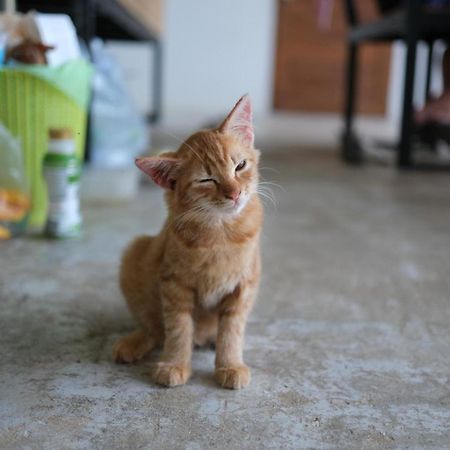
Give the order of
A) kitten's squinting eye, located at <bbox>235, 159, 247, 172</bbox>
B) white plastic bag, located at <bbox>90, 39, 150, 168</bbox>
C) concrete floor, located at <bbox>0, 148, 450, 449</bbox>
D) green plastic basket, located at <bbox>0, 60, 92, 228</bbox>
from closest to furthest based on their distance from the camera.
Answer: concrete floor, located at <bbox>0, 148, 450, 449</bbox>
kitten's squinting eye, located at <bbox>235, 159, 247, 172</bbox>
green plastic basket, located at <bbox>0, 60, 92, 228</bbox>
white plastic bag, located at <bbox>90, 39, 150, 168</bbox>

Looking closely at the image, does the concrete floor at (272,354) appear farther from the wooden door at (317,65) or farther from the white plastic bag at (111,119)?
the wooden door at (317,65)

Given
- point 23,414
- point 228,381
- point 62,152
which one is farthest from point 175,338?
point 62,152

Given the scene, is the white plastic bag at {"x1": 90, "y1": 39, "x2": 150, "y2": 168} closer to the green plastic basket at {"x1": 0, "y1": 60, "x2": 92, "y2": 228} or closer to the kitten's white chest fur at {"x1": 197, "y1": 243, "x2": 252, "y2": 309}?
the green plastic basket at {"x1": 0, "y1": 60, "x2": 92, "y2": 228}

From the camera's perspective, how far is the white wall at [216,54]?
635 cm

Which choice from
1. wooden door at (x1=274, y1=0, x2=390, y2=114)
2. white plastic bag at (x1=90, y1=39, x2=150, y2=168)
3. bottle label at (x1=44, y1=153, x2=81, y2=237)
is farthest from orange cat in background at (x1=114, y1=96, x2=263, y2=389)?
wooden door at (x1=274, y1=0, x2=390, y2=114)

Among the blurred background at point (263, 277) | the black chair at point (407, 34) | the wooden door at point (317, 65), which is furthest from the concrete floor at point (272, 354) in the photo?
the wooden door at point (317, 65)

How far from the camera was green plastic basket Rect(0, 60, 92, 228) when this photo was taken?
5.60 ft

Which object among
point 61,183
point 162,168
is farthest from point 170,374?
point 61,183

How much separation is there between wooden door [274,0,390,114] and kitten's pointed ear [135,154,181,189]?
5889 millimetres

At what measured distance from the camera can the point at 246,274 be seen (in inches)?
40.6

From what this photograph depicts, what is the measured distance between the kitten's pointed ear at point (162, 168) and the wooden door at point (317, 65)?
5.89 metres

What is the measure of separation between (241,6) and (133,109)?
3891 millimetres

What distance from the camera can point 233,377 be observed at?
992 millimetres

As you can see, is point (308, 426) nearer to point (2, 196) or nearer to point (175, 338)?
point (175, 338)
